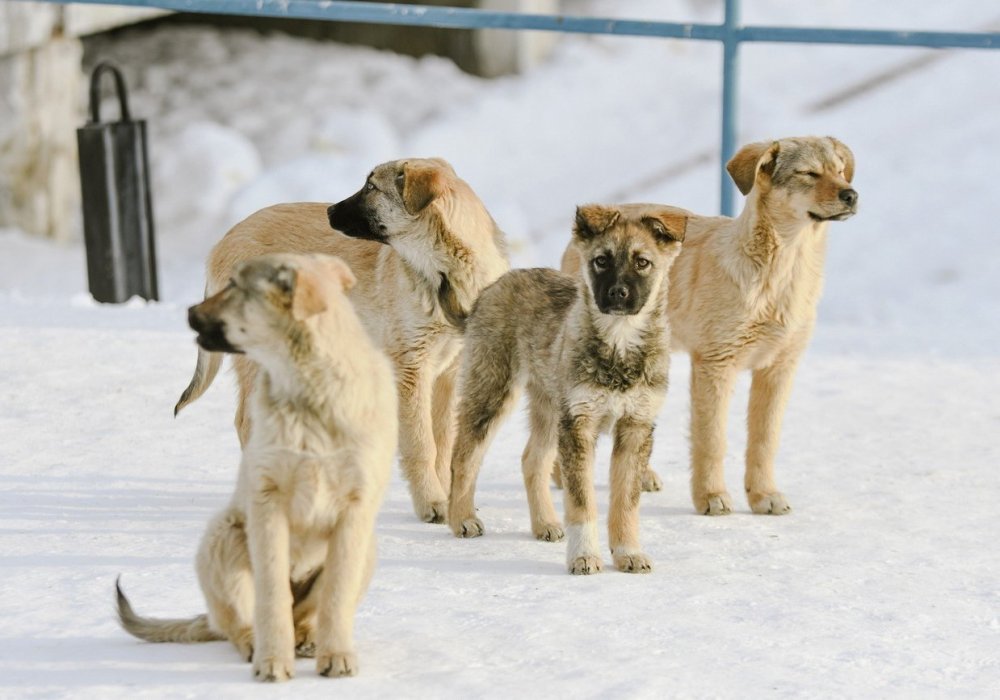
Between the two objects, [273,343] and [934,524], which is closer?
[273,343]

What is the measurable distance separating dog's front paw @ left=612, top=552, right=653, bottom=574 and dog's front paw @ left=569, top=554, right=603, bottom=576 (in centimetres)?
8

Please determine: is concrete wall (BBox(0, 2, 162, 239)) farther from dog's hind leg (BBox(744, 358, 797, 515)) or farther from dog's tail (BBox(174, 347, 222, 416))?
dog's hind leg (BBox(744, 358, 797, 515))

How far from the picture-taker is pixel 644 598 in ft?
14.6

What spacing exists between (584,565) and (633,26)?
381 cm

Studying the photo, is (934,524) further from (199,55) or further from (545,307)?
(199,55)

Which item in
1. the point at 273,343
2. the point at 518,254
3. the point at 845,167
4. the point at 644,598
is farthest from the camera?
the point at 518,254

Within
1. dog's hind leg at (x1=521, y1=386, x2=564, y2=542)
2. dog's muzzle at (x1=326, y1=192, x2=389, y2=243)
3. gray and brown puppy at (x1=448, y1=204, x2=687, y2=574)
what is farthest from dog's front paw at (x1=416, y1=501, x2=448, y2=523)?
dog's muzzle at (x1=326, y1=192, x2=389, y2=243)

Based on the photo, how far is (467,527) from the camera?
16.8 feet

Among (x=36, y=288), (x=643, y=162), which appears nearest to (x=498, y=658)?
(x=36, y=288)

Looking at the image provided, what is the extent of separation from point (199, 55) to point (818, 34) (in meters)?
8.94

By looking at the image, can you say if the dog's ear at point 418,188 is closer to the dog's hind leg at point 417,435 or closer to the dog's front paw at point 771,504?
the dog's hind leg at point 417,435

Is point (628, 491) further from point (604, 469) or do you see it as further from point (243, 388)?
point (243, 388)

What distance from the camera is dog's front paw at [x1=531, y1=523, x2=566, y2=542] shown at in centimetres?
508

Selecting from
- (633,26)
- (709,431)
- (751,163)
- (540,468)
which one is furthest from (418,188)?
(633,26)
